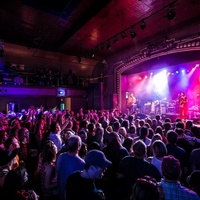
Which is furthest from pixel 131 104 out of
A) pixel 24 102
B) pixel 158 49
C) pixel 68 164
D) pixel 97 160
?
pixel 97 160

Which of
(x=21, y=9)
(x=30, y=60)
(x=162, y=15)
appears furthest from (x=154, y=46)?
(x=30, y=60)

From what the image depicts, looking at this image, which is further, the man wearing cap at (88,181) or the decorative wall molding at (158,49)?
the decorative wall molding at (158,49)

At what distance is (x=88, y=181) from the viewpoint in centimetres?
162

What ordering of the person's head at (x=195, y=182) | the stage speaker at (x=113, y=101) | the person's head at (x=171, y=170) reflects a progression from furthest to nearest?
the stage speaker at (x=113, y=101)
the person's head at (x=195, y=182)
the person's head at (x=171, y=170)

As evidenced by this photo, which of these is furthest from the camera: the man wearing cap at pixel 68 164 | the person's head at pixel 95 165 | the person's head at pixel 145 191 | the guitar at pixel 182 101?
the guitar at pixel 182 101

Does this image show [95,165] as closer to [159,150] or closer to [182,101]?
[159,150]

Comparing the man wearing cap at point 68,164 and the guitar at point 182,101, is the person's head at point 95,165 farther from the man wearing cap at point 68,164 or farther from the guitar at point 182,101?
the guitar at point 182,101

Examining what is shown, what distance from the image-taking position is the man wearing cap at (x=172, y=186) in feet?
5.57

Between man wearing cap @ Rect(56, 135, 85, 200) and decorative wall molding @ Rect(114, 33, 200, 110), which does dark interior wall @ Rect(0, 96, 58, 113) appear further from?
man wearing cap @ Rect(56, 135, 85, 200)

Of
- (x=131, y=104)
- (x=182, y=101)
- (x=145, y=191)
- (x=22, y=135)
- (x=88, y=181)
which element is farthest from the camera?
(x=131, y=104)

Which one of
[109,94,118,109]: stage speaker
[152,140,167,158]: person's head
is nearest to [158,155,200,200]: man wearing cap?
[152,140,167,158]: person's head

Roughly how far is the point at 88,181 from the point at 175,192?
2.81 feet

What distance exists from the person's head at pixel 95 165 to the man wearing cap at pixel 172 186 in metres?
0.57

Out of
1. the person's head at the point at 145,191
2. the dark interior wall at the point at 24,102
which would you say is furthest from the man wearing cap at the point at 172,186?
the dark interior wall at the point at 24,102
